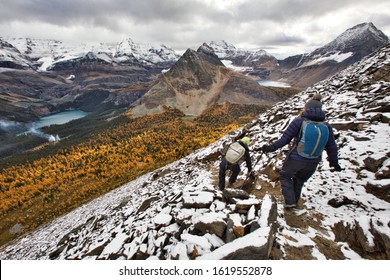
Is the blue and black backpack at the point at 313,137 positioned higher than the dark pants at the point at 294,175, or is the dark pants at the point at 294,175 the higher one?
the blue and black backpack at the point at 313,137

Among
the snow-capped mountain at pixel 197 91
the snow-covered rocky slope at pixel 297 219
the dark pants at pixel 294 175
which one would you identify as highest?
the snow-capped mountain at pixel 197 91

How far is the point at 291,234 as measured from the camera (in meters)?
5.44

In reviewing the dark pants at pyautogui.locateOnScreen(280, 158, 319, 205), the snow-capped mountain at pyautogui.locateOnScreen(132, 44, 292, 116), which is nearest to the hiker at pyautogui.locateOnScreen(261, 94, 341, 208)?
Result: the dark pants at pyautogui.locateOnScreen(280, 158, 319, 205)

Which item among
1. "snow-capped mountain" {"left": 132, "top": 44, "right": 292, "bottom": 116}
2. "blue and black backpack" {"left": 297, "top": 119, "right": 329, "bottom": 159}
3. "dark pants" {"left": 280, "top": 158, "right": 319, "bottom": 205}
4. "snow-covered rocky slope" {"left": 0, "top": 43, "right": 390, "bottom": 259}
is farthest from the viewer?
"snow-capped mountain" {"left": 132, "top": 44, "right": 292, "bottom": 116}

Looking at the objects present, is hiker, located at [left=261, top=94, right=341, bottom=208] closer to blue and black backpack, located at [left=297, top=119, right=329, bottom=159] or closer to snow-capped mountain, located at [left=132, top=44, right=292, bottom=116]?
blue and black backpack, located at [left=297, top=119, right=329, bottom=159]

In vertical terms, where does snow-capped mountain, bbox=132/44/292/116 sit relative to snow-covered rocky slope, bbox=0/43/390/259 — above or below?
above

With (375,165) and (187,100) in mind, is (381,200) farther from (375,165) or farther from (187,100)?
(187,100)

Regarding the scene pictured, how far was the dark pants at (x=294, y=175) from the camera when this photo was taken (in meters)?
5.84

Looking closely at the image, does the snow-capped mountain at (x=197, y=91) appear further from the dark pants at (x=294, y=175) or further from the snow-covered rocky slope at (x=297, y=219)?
the dark pants at (x=294, y=175)

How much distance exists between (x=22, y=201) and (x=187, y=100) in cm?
11274

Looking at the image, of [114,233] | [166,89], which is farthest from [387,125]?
[166,89]

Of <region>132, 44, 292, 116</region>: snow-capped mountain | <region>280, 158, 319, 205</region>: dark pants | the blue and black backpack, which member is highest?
<region>132, 44, 292, 116</region>: snow-capped mountain

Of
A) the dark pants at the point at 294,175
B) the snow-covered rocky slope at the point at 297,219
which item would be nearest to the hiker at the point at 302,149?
the dark pants at the point at 294,175

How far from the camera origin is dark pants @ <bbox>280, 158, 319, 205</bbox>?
230 inches
